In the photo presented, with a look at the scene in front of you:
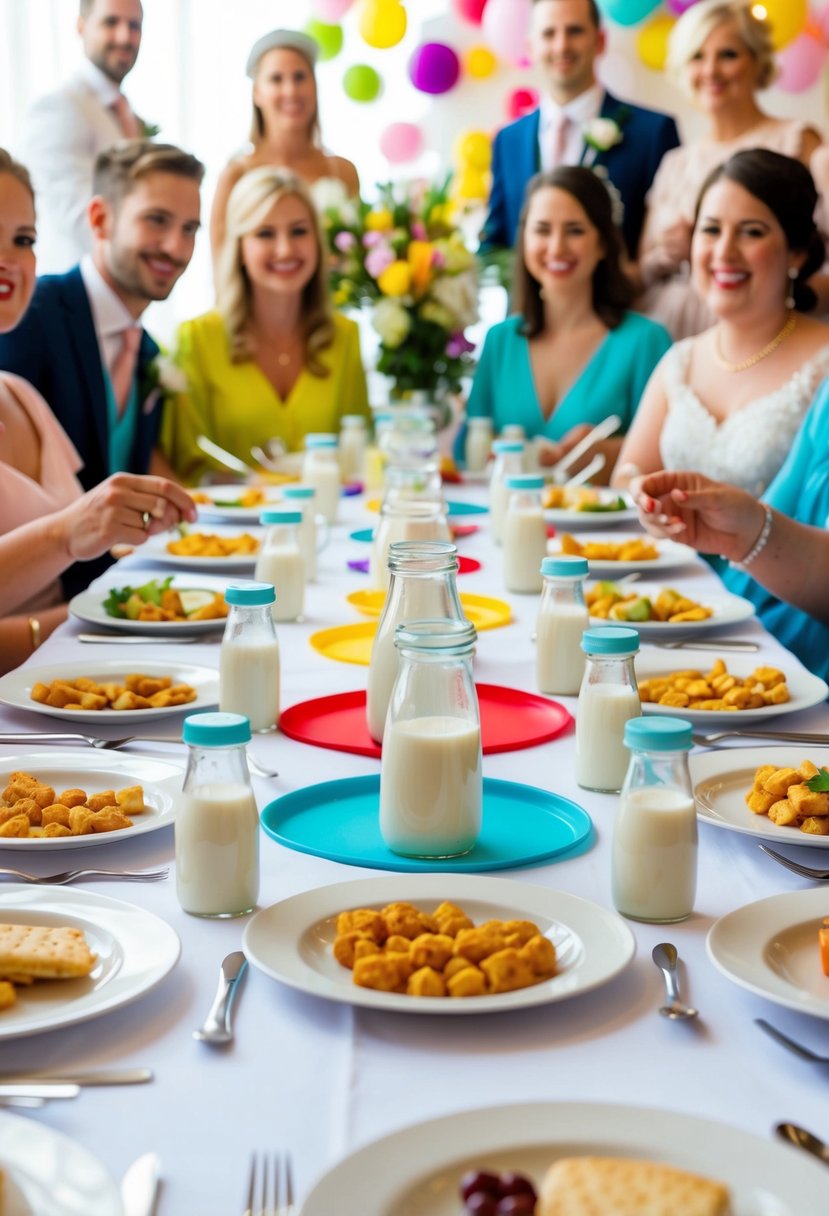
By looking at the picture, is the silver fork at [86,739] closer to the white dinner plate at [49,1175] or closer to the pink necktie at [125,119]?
the white dinner plate at [49,1175]

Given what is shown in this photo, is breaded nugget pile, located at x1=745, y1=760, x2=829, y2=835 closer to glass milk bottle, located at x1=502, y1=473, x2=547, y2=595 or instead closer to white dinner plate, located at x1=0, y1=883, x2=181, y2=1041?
white dinner plate, located at x1=0, y1=883, x2=181, y2=1041

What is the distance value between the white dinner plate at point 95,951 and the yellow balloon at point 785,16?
5.50 metres

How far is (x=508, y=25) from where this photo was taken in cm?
634

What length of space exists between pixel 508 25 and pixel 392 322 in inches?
123

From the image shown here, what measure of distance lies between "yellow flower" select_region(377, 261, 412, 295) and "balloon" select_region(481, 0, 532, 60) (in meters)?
2.95

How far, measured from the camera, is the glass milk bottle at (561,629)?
5.25 feet

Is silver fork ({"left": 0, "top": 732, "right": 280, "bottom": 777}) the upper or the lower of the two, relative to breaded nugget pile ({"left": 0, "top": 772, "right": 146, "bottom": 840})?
lower

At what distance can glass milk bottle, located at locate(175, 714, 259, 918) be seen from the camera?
1026 millimetres

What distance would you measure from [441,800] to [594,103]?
423 centimetres

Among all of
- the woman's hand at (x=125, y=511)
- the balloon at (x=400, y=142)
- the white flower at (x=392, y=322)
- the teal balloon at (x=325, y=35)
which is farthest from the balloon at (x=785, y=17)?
the woman's hand at (x=125, y=511)

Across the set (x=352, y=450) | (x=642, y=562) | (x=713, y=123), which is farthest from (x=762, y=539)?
(x=713, y=123)

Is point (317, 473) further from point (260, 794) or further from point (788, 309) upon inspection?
point (260, 794)

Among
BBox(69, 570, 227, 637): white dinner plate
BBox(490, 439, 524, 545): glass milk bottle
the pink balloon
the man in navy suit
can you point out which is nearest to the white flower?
BBox(490, 439, 524, 545): glass milk bottle

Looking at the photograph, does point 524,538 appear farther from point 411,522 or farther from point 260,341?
point 260,341
